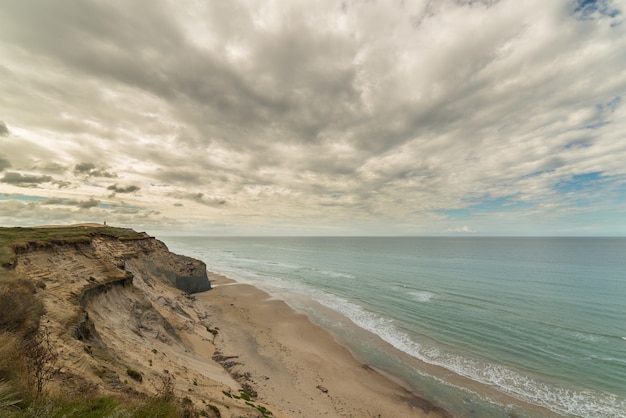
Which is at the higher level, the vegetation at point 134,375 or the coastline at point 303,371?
the vegetation at point 134,375

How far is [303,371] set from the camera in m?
23.1

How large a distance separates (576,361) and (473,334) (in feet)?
26.8

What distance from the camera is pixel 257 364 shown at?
23625 mm

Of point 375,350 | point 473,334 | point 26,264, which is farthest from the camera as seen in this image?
point 473,334

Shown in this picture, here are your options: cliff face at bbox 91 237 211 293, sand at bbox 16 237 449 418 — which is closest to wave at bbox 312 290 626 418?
sand at bbox 16 237 449 418

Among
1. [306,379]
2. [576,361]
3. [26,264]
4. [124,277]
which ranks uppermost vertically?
[26,264]

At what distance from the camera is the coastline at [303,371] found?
60.4ft

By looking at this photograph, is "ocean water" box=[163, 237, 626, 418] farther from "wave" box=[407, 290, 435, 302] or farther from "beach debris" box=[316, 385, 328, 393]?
"beach debris" box=[316, 385, 328, 393]

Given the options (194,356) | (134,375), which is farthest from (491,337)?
(134,375)

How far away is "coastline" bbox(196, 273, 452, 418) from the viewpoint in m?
18.4

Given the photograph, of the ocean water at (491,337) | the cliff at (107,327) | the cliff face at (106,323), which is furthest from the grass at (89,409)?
the ocean water at (491,337)

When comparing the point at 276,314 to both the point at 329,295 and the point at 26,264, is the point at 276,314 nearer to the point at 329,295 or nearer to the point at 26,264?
the point at 329,295

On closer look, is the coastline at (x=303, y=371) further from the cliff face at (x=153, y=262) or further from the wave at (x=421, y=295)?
the wave at (x=421, y=295)

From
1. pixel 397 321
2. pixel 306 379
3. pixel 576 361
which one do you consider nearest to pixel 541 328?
pixel 576 361
